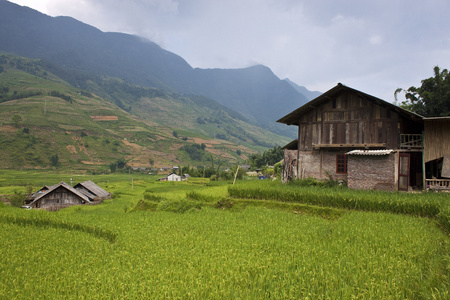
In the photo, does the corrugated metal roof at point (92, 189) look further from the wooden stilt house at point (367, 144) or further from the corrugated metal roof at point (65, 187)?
the wooden stilt house at point (367, 144)

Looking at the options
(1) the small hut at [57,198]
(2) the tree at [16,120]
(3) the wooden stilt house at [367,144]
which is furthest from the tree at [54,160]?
(3) the wooden stilt house at [367,144]

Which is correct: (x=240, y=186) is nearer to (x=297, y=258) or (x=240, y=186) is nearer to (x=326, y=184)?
(x=326, y=184)

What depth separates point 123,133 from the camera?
118562 mm

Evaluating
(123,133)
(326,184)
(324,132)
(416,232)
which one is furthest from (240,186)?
(123,133)

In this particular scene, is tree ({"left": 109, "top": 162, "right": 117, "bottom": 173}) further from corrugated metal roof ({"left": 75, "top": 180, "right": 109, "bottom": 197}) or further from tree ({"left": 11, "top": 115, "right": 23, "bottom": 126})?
corrugated metal roof ({"left": 75, "top": 180, "right": 109, "bottom": 197})

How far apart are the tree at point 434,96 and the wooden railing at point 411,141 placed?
10740 mm

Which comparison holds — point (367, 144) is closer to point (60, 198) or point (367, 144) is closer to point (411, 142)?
point (411, 142)

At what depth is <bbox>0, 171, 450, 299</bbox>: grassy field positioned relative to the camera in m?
5.29

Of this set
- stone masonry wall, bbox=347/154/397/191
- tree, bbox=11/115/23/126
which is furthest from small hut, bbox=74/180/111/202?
tree, bbox=11/115/23/126

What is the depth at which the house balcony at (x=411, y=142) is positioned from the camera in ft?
54.6

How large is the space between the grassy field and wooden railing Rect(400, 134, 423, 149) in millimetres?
5179

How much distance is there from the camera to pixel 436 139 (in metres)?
16.1

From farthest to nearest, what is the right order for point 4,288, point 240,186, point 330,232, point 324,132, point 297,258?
point 324,132, point 240,186, point 330,232, point 297,258, point 4,288

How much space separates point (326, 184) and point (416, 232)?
9588mm
